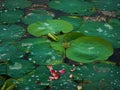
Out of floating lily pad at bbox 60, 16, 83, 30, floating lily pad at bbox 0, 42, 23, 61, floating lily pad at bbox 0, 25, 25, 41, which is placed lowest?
floating lily pad at bbox 0, 42, 23, 61

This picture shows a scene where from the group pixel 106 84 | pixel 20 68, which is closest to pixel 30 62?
pixel 20 68

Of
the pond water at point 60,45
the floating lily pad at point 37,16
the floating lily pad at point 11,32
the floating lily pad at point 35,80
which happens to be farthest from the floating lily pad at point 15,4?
the floating lily pad at point 35,80

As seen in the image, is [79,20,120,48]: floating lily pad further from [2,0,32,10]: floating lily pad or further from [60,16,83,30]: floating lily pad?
[2,0,32,10]: floating lily pad

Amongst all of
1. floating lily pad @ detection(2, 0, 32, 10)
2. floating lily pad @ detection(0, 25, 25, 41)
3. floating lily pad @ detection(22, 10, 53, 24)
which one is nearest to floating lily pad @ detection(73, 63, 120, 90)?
floating lily pad @ detection(0, 25, 25, 41)

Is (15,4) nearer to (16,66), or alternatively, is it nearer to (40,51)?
(40,51)

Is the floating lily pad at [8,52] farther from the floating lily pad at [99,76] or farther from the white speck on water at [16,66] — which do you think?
the floating lily pad at [99,76]
